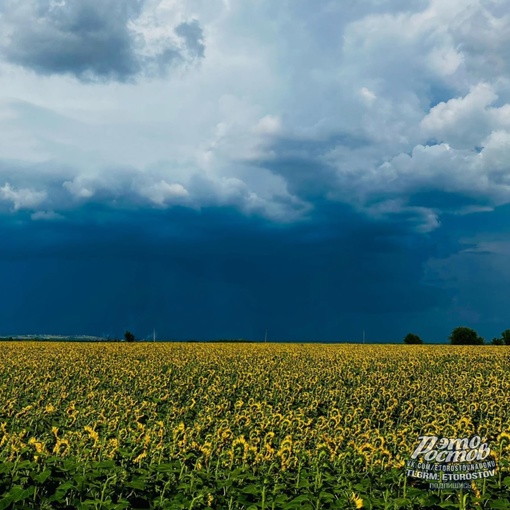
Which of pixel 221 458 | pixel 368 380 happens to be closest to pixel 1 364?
pixel 368 380

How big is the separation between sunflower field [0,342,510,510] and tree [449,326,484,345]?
34.0 m

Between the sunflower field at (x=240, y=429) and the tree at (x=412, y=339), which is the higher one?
the tree at (x=412, y=339)

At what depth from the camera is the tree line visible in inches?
2536

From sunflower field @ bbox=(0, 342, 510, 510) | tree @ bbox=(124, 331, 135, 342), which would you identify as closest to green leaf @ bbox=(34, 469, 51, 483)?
sunflower field @ bbox=(0, 342, 510, 510)

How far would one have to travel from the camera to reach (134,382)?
19.6 metres

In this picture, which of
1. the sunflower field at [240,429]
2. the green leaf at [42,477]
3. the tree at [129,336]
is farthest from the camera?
the tree at [129,336]

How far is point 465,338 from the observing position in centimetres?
6575

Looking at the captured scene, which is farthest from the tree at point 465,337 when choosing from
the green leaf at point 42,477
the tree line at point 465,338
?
the green leaf at point 42,477

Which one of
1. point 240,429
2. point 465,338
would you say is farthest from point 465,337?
point 240,429

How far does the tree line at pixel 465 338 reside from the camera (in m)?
64.4

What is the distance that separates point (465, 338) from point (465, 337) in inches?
4.7

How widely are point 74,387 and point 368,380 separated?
33.0 ft

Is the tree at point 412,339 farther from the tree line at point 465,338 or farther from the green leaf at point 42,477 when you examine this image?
the green leaf at point 42,477

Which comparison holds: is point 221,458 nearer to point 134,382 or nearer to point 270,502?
point 270,502
